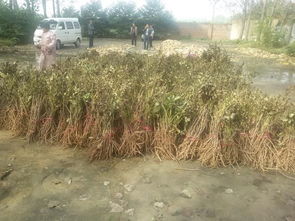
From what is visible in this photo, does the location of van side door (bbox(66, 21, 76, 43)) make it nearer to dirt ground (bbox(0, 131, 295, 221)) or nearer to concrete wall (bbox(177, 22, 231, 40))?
dirt ground (bbox(0, 131, 295, 221))

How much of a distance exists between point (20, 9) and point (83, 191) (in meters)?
24.3

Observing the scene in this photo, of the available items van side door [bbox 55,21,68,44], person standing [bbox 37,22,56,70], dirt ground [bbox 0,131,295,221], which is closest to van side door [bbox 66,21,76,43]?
van side door [bbox 55,21,68,44]

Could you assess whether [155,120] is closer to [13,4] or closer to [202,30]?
[13,4]

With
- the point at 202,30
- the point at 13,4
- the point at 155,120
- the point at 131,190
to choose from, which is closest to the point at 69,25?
the point at 13,4

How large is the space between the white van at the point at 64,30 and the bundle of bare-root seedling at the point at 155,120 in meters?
15.7

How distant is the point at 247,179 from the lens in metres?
4.86

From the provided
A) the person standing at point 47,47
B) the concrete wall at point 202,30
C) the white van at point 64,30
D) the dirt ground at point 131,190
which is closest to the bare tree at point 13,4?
the white van at point 64,30

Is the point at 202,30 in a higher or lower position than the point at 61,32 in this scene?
lower

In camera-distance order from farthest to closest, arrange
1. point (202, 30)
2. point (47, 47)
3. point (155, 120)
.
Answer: point (202, 30) < point (47, 47) < point (155, 120)

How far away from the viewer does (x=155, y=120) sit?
5723 mm

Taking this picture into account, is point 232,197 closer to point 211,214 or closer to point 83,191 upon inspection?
point 211,214

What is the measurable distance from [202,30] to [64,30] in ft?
78.1

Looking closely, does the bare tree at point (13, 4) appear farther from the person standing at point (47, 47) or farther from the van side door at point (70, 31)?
the person standing at point (47, 47)

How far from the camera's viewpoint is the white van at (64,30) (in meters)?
21.2
